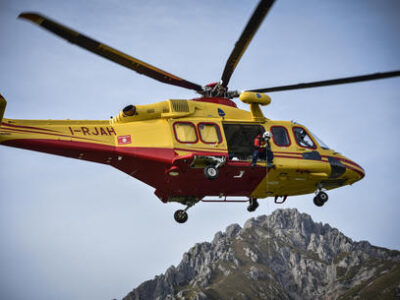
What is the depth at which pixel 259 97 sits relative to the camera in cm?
2723

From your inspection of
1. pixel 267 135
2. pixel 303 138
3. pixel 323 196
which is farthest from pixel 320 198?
pixel 267 135

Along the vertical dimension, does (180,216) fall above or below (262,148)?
below

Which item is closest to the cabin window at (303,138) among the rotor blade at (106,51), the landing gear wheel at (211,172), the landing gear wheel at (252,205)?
the landing gear wheel at (252,205)

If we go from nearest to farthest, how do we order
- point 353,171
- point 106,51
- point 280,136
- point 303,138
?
point 106,51, point 280,136, point 303,138, point 353,171

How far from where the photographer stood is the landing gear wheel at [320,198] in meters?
28.3

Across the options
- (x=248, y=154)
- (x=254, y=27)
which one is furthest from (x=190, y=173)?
(x=254, y=27)

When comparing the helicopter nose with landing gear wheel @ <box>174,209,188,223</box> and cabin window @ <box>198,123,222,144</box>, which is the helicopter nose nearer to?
cabin window @ <box>198,123,222,144</box>

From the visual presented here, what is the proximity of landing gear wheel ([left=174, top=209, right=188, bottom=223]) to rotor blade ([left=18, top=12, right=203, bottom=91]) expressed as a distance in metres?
6.72

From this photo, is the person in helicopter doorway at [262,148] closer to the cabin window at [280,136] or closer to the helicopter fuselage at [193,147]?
the helicopter fuselage at [193,147]

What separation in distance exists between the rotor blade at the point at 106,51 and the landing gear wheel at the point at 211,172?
516 cm

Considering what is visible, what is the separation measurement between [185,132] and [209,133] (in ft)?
4.08

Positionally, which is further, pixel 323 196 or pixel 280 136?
pixel 323 196

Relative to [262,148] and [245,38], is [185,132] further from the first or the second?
[245,38]

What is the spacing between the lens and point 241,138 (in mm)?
26844
